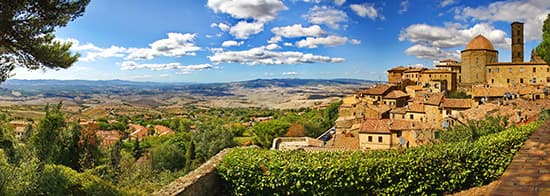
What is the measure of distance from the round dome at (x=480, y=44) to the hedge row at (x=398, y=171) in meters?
53.9

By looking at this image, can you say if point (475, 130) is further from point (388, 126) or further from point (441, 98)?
point (441, 98)

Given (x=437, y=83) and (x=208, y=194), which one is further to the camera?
(x=437, y=83)

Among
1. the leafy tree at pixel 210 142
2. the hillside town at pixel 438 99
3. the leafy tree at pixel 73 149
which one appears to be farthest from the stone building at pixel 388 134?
the leafy tree at pixel 73 149

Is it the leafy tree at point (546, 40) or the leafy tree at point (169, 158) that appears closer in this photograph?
the leafy tree at point (546, 40)

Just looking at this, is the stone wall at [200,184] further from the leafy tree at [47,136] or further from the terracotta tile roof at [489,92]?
the terracotta tile roof at [489,92]

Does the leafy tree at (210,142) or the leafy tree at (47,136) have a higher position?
the leafy tree at (47,136)

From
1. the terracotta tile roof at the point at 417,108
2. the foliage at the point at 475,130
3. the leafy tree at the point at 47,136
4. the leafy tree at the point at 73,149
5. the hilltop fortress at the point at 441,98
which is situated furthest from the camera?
the terracotta tile roof at the point at 417,108

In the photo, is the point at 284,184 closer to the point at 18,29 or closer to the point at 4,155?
the point at 4,155

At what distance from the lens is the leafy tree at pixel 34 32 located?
7.16m

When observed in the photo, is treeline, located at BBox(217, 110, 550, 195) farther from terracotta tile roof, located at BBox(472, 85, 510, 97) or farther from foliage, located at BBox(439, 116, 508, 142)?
terracotta tile roof, located at BBox(472, 85, 510, 97)

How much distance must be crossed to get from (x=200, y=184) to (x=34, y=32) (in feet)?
17.3

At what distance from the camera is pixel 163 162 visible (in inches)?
1544

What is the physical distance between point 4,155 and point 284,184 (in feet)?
19.2

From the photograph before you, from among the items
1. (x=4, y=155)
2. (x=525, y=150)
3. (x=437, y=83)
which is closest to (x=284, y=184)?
(x=525, y=150)
